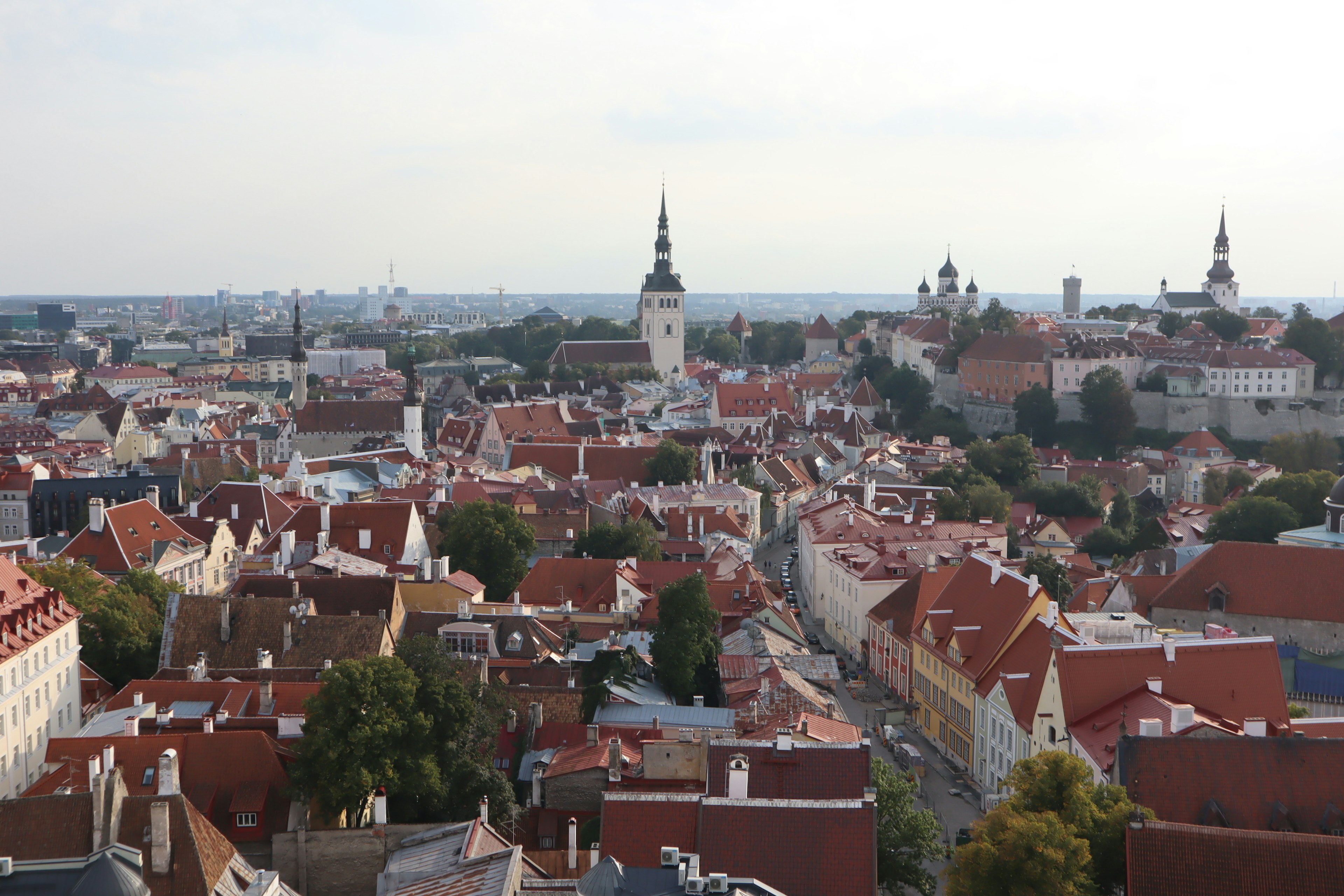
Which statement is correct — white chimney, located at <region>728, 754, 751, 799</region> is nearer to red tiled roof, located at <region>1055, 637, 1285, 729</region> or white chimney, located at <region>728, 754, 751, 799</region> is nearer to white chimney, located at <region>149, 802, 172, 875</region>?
white chimney, located at <region>149, 802, 172, 875</region>

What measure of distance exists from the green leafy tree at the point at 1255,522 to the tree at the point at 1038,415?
104 feet

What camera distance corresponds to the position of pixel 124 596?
33906 millimetres

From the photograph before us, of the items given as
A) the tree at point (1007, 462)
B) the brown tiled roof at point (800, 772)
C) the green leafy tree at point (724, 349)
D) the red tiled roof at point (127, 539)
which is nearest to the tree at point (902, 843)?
the brown tiled roof at point (800, 772)

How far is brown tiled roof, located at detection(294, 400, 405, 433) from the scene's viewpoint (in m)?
90.5

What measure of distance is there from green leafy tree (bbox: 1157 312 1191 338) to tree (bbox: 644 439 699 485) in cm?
5259

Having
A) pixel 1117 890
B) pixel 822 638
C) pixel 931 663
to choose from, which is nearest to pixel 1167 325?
pixel 822 638

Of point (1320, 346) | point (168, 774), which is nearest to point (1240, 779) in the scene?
point (168, 774)

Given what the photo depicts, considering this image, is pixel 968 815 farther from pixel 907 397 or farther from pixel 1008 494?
pixel 907 397

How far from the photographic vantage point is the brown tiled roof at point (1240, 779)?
74.6 ft

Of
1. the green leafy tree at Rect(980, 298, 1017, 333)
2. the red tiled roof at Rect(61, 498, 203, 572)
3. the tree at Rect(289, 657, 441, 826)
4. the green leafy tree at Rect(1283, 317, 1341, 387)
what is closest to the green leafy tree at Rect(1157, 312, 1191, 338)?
the green leafy tree at Rect(980, 298, 1017, 333)

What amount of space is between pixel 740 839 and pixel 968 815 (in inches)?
493

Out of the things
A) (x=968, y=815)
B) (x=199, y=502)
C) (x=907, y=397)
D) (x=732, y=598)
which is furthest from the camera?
(x=907, y=397)

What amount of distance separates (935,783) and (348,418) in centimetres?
6566

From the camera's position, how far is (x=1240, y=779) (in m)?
23.2
